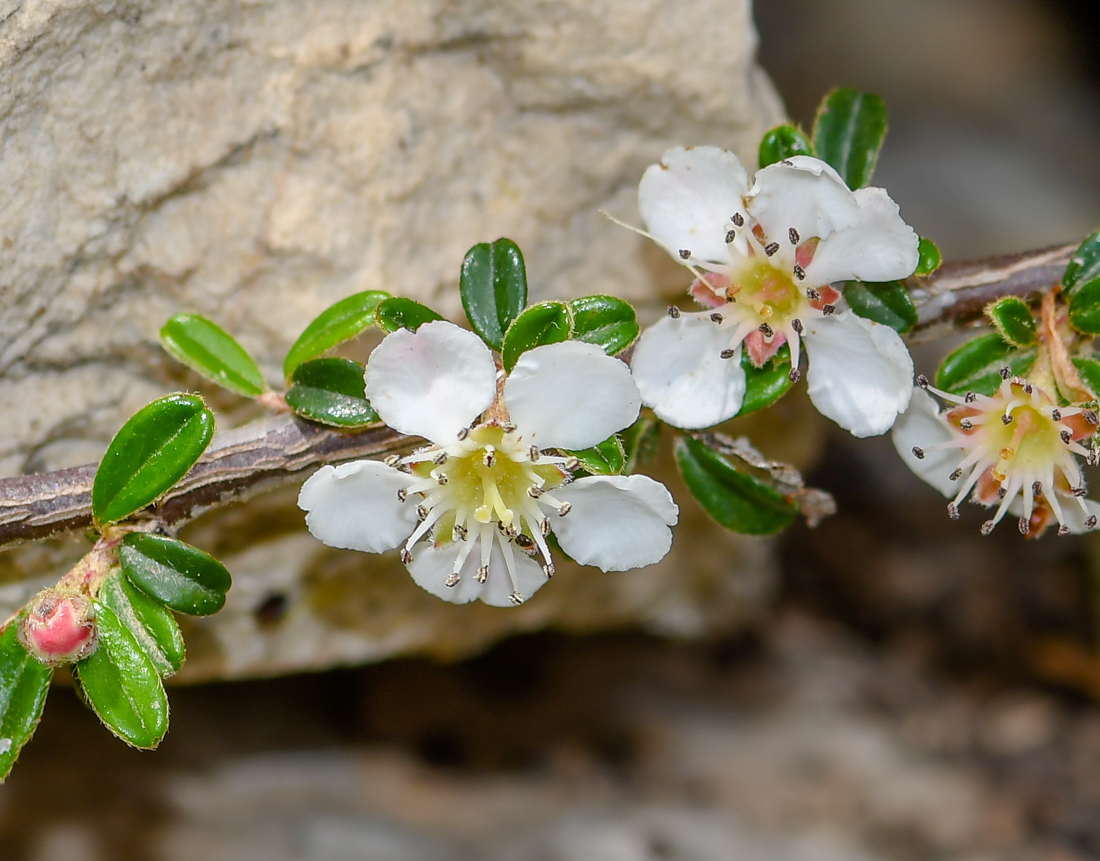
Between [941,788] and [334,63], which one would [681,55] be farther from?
[941,788]

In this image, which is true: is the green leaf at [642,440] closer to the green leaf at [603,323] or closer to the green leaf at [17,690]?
the green leaf at [603,323]

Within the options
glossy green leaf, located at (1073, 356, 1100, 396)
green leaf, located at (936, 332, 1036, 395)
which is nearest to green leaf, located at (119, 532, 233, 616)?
green leaf, located at (936, 332, 1036, 395)

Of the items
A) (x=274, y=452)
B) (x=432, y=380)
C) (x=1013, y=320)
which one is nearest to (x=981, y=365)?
(x=1013, y=320)

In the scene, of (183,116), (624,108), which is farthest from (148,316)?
(624,108)

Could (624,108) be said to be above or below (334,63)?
below

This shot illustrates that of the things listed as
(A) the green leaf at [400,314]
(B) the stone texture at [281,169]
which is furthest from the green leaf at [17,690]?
(A) the green leaf at [400,314]

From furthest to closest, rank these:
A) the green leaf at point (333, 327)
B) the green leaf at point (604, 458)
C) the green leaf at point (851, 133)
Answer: the green leaf at point (851, 133)
the green leaf at point (333, 327)
the green leaf at point (604, 458)
